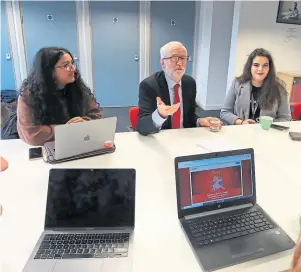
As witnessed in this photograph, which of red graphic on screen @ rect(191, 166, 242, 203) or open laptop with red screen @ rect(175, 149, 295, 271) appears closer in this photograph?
open laptop with red screen @ rect(175, 149, 295, 271)

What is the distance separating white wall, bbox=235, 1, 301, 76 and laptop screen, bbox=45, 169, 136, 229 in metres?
4.03

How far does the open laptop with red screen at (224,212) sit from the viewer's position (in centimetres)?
87

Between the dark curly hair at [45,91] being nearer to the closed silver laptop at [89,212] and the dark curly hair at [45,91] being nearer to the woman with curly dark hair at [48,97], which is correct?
the woman with curly dark hair at [48,97]

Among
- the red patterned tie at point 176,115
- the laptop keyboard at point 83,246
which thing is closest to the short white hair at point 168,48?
the red patterned tie at point 176,115

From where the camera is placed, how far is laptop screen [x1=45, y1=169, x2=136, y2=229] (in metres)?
0.96

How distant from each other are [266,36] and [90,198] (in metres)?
4.43

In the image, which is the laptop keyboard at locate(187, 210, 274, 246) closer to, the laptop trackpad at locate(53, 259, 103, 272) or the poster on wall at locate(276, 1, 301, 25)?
the laptop trackpad at locate(53, 259, 103, 272)

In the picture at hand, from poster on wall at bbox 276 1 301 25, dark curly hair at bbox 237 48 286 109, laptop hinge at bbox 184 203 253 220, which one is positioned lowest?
laptop hinge at bbox 184 203 253 220

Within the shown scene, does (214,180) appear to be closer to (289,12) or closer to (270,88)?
(270,88)

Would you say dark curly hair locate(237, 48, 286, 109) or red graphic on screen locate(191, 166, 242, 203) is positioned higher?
dark curly hair locate(237, 48, 286, 109)

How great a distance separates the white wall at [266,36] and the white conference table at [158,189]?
112 inches

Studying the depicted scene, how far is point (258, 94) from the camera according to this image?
2424 mm

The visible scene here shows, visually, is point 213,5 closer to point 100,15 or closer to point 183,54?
point 100,15

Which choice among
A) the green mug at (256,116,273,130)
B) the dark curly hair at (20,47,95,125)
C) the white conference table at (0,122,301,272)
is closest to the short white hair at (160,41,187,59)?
the white conference table at (0,122,301,272)
